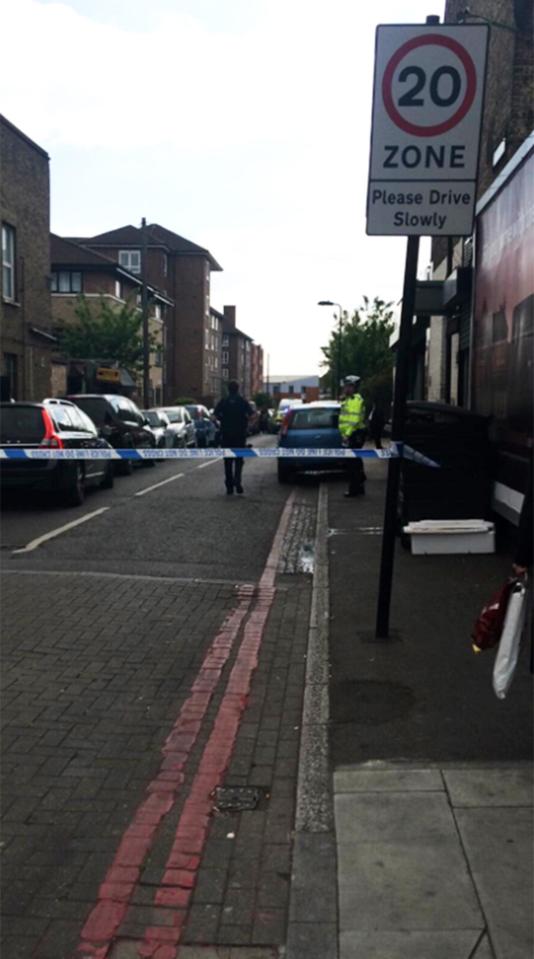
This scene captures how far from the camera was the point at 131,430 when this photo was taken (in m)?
20.5

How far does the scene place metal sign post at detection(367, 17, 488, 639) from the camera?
19.2 ft

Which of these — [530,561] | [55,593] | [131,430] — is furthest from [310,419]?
[530,561]

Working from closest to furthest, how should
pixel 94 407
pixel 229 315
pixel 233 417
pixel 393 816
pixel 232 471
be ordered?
pixel 393 816 < pixel 233 417 < pixel 232 471 < pixel 94 407 < pixel 229 315

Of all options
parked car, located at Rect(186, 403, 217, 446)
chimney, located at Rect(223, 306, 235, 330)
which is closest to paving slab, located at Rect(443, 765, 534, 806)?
parked car, located at Rect(186, 403, 217, 446)

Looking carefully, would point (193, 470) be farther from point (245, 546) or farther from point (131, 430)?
point (245, 546)

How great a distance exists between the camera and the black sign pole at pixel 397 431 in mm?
6133

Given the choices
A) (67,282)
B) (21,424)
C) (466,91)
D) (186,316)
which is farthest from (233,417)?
(186,316)

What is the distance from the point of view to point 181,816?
3936 mm

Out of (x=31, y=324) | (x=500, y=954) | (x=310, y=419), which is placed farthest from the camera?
(x=31, y=324)

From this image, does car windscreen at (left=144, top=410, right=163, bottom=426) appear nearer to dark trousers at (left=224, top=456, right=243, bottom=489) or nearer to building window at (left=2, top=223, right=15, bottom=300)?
building window at (left=2, top=223, right=15, bottom=300)

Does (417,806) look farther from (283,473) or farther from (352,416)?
(283,473)

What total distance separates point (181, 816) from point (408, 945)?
4.18 ft

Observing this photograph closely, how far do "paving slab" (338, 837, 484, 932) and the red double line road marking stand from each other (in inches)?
23.2

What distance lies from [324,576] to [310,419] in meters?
9.81
